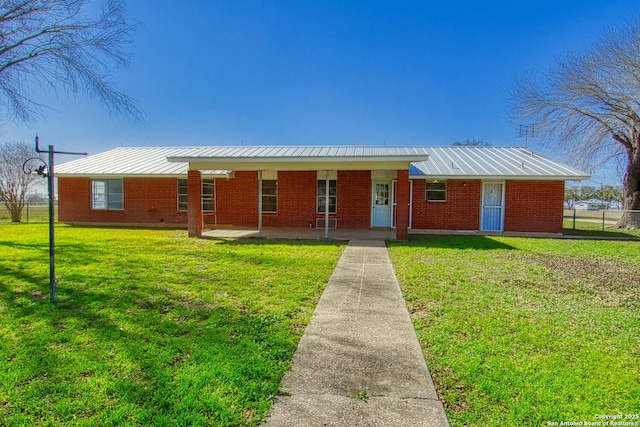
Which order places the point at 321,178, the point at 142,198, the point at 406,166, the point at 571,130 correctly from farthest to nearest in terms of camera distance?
the point at 571,130
the point at 142,198
the point at 321,178
the point at 406,166

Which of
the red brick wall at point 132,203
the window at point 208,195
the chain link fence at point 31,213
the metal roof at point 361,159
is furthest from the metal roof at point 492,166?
the chain link fence at point 31,213

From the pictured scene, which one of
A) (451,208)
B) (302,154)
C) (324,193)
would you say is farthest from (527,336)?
(302,154)

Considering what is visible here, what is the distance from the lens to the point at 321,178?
15180 millimetres

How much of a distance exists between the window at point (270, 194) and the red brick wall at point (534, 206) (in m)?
10.2

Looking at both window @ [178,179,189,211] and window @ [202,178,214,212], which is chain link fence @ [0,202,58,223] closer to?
window @ [178,179,189,211]

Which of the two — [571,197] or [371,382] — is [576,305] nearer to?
[371,382]

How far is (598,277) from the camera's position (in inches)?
278

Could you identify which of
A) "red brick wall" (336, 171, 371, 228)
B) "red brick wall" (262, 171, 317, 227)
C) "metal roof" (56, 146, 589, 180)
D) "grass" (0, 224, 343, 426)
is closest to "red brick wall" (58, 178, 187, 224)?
"metal roof" (56, 146, 589, 180)

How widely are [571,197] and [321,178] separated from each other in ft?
183

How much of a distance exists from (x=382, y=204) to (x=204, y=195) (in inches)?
334

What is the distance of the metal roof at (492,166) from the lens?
45.3 feet

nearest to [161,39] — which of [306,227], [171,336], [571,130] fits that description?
[306,227]

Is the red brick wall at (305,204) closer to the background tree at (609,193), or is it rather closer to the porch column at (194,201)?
the porch column at (194,201)

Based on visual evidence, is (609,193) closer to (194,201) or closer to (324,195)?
(324,195)
